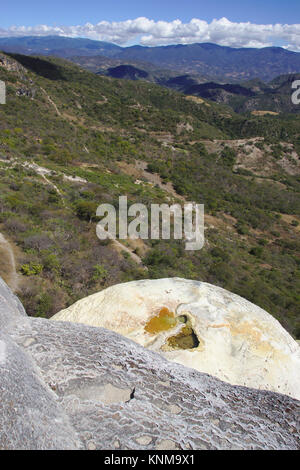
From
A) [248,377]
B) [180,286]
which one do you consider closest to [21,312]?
[180,286]

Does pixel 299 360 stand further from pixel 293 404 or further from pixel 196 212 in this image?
pixel 196 212

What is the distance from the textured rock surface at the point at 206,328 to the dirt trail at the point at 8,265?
4.63 metres

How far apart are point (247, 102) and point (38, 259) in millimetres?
195597

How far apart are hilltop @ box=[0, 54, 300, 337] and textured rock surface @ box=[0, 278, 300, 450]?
19.4 ft

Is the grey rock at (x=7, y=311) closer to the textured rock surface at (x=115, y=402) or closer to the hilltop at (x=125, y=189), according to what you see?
the textured rock surface at (x=115, y=402)

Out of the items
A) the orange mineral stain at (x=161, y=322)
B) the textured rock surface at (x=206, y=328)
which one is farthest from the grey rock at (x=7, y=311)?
the orange mineral stain at (x=161, y=322)

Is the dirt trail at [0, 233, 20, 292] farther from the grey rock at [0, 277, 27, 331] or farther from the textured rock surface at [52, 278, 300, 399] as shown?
the grey rock at [0, 277, 27, 331]

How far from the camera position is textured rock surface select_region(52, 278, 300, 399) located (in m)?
5.80

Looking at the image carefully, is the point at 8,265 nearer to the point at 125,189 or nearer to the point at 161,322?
the point at 161,322

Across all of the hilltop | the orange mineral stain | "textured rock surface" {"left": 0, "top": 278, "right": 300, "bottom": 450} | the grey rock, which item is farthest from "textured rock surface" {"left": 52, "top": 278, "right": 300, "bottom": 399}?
the hilltop

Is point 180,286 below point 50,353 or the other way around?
below

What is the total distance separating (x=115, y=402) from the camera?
3637 millimetres

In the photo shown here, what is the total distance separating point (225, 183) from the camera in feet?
162

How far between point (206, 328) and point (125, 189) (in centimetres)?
2352
